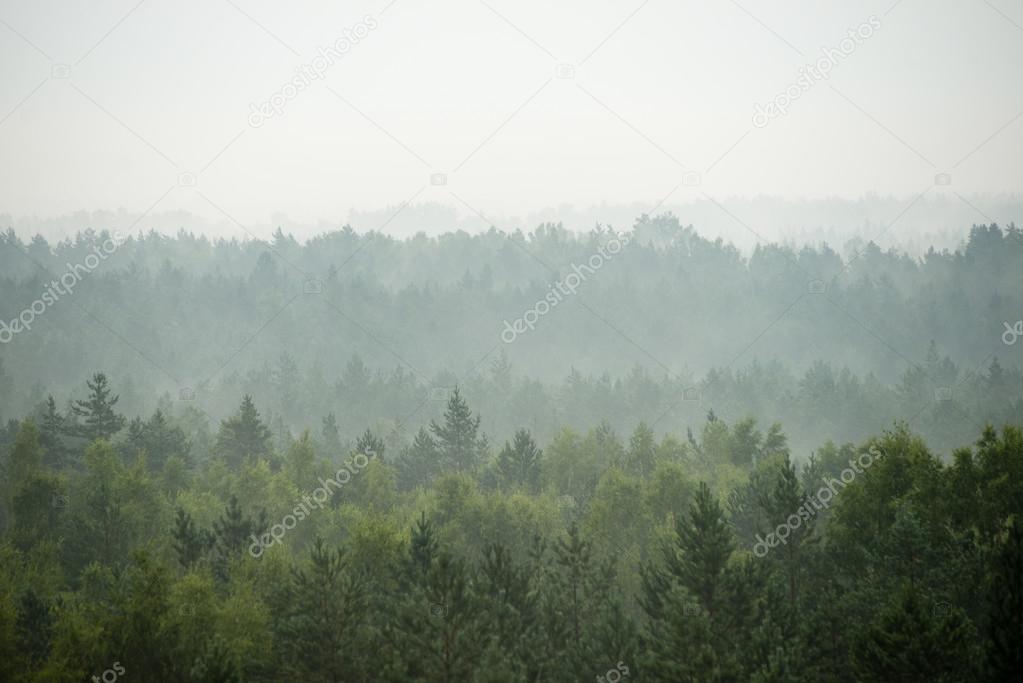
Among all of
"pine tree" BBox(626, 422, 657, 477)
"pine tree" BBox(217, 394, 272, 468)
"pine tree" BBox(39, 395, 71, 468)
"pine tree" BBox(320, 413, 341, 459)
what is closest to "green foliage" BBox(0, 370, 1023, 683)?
"pine tree" BBox(39, 395, 71, 468)

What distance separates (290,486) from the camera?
59.4m

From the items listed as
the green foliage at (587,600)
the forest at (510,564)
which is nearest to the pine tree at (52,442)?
the forest at (510,564)

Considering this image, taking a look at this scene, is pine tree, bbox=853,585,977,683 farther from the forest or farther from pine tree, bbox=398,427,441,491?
pine tree, bbox=398,427,441,491

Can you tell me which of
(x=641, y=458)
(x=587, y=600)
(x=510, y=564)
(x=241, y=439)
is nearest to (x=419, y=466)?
(x=241, y=439)

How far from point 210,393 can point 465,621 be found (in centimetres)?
14060

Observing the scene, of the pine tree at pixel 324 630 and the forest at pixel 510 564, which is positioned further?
the pine tree at pixel 324 630

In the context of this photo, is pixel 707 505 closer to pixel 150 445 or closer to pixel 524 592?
pixel 524 592

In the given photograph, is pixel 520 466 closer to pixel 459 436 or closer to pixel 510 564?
pixel 459 436

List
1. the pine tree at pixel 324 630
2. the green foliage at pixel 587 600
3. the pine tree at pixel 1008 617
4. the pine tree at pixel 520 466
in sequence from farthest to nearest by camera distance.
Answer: the pine tree at pixel 520 466 < the pine tree at pixel 324 630 < the green foliage at pixel 587 600 < the pine tree at pixel 1008 617

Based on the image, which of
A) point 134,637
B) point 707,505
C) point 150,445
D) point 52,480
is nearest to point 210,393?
point 150,445

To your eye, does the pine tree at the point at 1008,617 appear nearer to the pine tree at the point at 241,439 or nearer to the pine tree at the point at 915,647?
the pine tree at the point at 915,647

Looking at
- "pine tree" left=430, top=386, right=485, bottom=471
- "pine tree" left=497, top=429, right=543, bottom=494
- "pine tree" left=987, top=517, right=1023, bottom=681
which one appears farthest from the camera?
"pine tree" left=430, top=386, right=485, bottom=471

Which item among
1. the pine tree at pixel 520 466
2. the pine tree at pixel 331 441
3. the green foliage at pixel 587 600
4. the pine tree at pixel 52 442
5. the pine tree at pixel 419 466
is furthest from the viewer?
the pine tree at pixel 331 441

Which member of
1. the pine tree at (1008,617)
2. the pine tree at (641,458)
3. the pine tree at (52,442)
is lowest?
the pine tree at (52,442)
